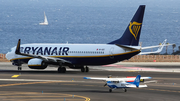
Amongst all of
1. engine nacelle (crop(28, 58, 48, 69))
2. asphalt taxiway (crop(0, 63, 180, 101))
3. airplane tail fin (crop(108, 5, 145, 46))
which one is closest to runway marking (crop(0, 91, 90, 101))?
asphalt taxiway (crop(0, 63, 180, 101))

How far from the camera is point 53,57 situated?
56.7 metres

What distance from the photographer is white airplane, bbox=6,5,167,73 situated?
5337 cm

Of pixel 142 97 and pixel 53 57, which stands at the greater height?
pixel 53 57

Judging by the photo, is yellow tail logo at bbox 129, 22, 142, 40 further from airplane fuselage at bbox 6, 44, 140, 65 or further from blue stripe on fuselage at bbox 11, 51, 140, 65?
blue stripe on fuselage at bbox 11, 51, 140, 65

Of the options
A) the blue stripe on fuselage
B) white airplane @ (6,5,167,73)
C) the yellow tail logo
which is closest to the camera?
the blue stripe on fuselage

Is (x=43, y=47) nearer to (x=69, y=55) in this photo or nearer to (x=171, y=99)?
(x=69, y=55)

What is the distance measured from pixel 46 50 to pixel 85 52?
6542 millimetres

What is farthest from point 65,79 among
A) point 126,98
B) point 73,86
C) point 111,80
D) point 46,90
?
point 126,98

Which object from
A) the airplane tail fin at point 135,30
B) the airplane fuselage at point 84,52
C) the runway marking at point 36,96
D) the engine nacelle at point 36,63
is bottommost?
the runway marking at point 36,96

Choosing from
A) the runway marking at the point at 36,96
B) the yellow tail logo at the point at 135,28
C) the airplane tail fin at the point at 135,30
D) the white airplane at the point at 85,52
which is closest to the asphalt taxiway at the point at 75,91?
the runway marking at the point at 36,96

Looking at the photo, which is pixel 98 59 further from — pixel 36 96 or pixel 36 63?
pixel 36 96

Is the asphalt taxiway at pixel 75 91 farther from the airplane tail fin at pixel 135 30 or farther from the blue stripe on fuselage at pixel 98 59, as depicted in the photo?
the airplane tail fin at pixel 135 30

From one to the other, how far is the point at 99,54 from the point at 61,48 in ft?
21.6

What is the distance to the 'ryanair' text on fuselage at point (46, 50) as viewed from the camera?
56.6 meters
